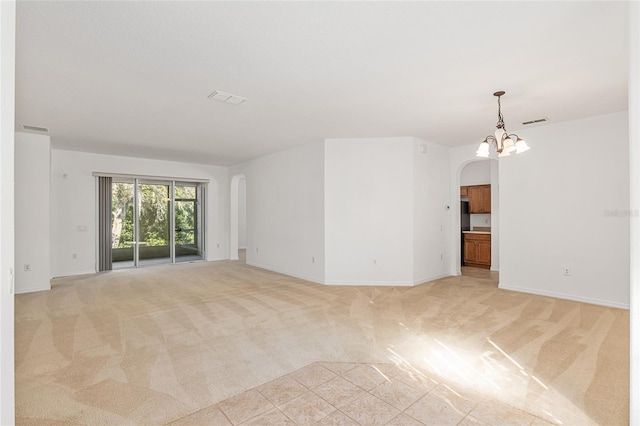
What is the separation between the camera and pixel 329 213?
6.11 metres

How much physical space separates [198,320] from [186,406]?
186 centimetres

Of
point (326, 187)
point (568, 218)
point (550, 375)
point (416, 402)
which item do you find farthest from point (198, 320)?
point (568, 218)

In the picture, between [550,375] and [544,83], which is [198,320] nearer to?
[550,375]

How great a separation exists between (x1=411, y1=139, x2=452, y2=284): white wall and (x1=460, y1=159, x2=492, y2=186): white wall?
5.73 feet

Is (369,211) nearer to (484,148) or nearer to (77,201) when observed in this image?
(484,148)

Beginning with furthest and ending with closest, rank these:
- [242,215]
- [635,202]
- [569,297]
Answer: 1. [242,215]
2. [569,297]
3. [635,202]

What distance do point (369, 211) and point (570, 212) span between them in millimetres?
3179

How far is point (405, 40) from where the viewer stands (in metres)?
2.61

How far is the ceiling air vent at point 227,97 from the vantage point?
3757 mm

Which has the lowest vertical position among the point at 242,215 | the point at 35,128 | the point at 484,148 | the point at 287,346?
the point at 287,346

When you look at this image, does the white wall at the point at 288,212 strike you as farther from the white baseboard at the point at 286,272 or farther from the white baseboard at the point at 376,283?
the white baseboard at the point at 376,283

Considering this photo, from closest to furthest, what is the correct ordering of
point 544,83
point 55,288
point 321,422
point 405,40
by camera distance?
point 321,422
point 405,40
point 544,83
point 55,288

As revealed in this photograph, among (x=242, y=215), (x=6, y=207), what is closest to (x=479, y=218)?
(x=242, y=215)

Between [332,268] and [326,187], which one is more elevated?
[326,187]
